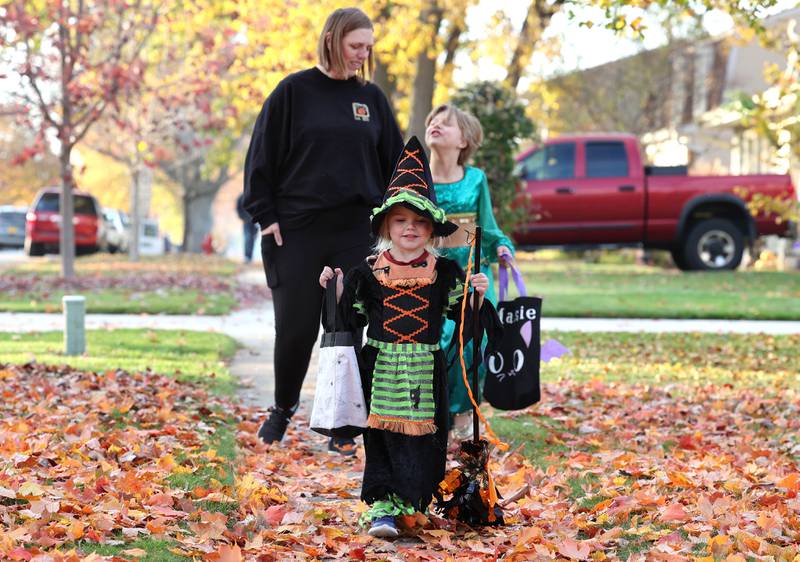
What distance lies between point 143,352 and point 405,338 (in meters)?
5.79

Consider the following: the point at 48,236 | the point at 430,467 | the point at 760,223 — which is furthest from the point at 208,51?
the point at 430,467

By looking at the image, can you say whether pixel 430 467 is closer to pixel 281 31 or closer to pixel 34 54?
pixel 34 54

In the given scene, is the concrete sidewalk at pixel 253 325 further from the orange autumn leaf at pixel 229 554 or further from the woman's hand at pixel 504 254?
the orange autumn leaf at pixel 229 554

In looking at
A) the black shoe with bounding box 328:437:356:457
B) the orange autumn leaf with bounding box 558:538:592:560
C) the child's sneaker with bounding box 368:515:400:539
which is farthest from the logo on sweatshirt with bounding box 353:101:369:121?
the orange autumn leaf with bounding box 558:538:592:560

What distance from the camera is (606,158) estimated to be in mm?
19594

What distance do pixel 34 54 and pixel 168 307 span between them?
6.37 m

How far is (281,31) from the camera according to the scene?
20.5m

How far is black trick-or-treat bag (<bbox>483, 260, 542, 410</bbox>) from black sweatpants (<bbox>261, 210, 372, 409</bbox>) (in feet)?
3.61

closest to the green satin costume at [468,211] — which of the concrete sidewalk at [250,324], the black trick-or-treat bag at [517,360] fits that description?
the black trick-or-treat bag at [517,360]

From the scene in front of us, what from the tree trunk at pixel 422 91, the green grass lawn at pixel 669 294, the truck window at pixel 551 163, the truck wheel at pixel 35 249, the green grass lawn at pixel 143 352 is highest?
the tree trunk at pixel 422 91

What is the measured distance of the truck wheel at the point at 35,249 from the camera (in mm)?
31109

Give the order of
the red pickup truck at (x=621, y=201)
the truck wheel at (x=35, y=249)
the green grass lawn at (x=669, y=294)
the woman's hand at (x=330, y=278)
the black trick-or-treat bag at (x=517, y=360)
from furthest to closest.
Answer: the truck wheel at (x=35, y=249)
the red pickup truck at (x=621, y=201)
the green grass lawn at (x=669, y=294)
the black trick-or-treat bag at (x=517, y=360)
the woman's hand at (x=330, y=278)

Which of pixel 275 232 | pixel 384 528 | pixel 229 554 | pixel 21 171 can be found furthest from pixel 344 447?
pixel 21 171

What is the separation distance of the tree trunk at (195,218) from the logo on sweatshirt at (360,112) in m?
36.9
